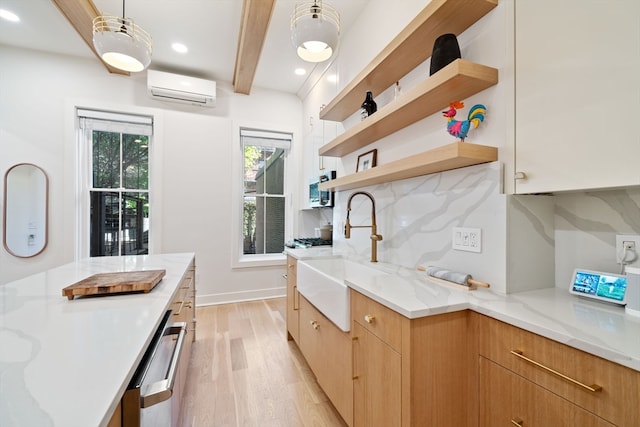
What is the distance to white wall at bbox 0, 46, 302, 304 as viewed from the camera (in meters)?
2.83

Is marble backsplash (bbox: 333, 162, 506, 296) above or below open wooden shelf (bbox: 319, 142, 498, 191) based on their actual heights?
below

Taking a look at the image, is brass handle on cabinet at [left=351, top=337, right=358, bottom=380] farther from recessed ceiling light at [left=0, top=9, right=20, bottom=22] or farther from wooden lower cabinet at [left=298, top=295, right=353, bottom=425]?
recessed ceiling light at [left=0, top=9, right=20, bottom=22]

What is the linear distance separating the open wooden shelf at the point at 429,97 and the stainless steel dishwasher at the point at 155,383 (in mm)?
1580

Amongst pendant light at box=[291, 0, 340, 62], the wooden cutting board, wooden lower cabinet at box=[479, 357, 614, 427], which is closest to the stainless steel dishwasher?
the wooden cutting board

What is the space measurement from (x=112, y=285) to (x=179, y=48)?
284 centimetres

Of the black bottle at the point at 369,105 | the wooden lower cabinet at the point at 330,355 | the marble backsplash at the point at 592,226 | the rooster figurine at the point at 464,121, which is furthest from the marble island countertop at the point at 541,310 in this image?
the black bottle at the point at 369,105

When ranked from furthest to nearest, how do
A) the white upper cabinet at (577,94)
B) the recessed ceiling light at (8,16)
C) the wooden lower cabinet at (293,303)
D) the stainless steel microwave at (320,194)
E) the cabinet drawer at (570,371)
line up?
the stainless steel microwave at (320,194)
the recessed ceiling light at (8,16)
the wooden lower cabinet at (293,303)
the white upper cabinet at (577,94)
the cabinet drawer at (570,371)

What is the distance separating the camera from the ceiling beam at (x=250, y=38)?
2101 millimetres

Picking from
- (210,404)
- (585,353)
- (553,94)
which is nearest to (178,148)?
(210,404)

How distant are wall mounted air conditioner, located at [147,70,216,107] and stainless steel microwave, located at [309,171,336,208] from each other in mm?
1698

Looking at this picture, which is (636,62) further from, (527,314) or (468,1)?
(527,314)

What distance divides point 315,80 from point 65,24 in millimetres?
2534

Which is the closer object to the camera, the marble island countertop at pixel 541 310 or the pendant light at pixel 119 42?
the marble island countertop at pixel 541 310

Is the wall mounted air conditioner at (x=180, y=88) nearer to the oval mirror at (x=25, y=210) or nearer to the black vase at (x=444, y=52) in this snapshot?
the oval mirror at (x=25, y=210)
